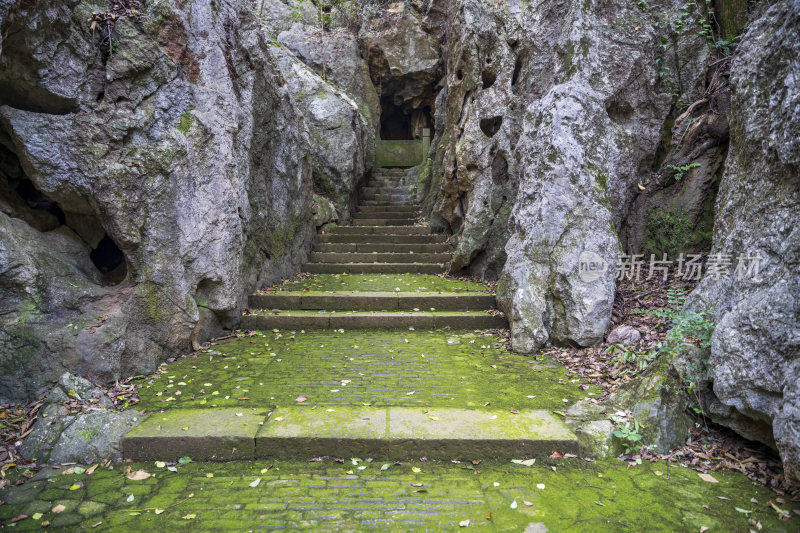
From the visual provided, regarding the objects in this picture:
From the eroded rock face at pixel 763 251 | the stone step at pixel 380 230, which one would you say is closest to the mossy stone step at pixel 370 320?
the eroded rock face at pixel 763 251

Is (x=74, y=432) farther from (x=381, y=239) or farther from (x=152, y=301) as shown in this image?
(x=381, y=239)

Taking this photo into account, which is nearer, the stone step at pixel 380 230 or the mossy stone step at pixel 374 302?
the mossy stone step at pixel 374 302

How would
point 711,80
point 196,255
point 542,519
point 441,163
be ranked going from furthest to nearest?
point 441,163 → point 711,80 → point 196,255 → point 542,519

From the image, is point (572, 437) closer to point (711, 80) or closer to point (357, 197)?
point (711, 80)

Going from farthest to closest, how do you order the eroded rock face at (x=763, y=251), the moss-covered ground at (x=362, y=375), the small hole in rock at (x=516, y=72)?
the small hole in rock at (x=516, y=72) → the moss-covered ground at (x=362, y=375) → the eroded rock face at (x=763, y=251)

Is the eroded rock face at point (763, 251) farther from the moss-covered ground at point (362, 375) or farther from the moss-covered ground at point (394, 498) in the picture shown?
the moss-covered ground at point (362, 375)

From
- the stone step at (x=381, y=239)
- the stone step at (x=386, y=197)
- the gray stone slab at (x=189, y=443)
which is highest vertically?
the stone step at (x=386, y=197)

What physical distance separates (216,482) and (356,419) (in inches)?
42.6

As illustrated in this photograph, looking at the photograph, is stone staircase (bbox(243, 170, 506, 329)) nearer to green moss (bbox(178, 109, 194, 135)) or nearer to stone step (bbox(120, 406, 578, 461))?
green moss (bbox(178, 109, 194, 135))

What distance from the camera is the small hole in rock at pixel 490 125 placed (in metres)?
8.01

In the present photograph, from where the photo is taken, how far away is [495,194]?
7680 millimetres

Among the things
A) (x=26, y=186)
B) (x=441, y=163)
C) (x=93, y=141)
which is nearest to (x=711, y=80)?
(x=441, y=163)

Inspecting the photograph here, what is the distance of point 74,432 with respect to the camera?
313cm

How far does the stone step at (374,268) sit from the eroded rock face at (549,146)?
803 mm
